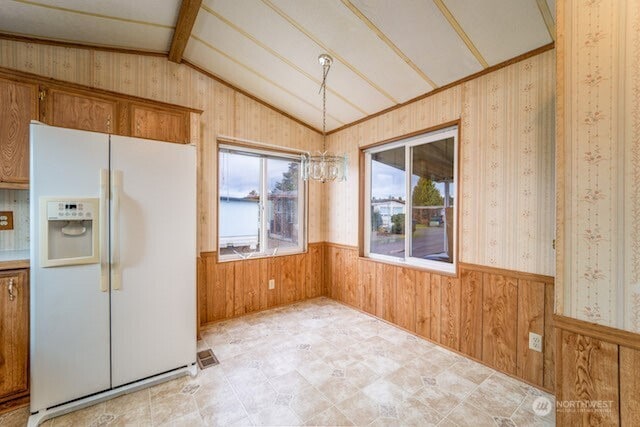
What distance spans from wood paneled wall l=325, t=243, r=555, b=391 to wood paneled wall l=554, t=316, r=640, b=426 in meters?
0.95

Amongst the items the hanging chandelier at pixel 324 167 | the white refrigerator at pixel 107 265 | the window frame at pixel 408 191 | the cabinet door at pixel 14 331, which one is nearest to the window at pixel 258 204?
the window frame at pixel 408 191

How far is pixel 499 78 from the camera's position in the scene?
7.36 ft

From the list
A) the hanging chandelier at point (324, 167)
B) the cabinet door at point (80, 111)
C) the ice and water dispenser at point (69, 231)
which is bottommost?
the ice and water dispenser at point (69, 231)

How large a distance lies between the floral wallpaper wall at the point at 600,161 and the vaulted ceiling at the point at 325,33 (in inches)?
29.2

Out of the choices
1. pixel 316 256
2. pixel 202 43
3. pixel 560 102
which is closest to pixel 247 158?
pixel 202 43

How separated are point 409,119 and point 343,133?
1.11 meters

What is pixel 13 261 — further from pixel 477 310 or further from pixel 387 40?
pixel 477 310

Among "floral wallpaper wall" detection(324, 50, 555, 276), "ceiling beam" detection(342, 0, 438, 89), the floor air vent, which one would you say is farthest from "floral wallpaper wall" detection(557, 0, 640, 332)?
the floor air vent

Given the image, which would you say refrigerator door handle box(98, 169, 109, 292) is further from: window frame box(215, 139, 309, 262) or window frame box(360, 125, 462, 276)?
window frame box(360, 125, 462, 276)

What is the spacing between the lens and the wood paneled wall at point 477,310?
6.70ft

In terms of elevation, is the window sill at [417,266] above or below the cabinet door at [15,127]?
below

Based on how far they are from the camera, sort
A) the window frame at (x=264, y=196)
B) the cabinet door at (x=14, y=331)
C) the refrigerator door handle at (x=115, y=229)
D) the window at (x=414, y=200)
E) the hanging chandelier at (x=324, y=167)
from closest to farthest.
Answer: the cabinet door at (x=14, y=331), the refrigerator door handle at (x=115, y=229), the hanging chandelier at (x=324, y=167), the window at (x=414, y=200), the window frame at (x=264, y=196)

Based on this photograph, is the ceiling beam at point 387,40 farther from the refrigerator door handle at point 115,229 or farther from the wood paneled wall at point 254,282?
the wood paneled wall at point 254,282

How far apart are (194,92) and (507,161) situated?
3242mm
